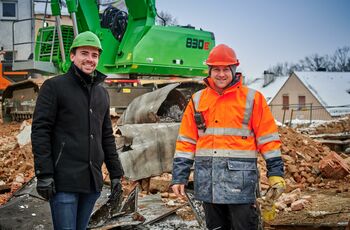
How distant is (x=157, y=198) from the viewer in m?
7.09

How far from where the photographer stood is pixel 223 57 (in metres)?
3.79

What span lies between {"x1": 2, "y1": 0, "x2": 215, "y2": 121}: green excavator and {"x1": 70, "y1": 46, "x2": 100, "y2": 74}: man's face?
7816 mm

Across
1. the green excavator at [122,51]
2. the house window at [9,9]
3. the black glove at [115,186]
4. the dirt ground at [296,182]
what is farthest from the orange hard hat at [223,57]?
the house window at [9,9]

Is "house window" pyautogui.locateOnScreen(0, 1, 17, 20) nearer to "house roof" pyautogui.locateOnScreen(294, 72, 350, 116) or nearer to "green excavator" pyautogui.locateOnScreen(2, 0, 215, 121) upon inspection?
"green excavator" pyautogui.locateOnScreen(2, 0, 215, 121)

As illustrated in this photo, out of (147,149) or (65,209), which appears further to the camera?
(147,149)

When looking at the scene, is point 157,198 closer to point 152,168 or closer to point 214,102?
point 152,168

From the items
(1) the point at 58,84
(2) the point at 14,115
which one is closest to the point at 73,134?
(1) the point at 58,84

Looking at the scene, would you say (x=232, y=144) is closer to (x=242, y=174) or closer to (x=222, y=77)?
(x=242, y=174)

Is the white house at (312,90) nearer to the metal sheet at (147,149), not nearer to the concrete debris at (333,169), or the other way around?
the concrete debris at (333,169)

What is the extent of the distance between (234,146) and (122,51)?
29.8ft

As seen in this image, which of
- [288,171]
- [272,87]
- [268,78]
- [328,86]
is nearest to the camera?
[288,171]

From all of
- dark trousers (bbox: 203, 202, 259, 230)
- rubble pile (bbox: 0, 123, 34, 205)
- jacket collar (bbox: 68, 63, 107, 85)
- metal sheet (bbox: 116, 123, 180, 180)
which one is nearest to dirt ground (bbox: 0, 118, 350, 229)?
rubble pile (bbox: 0, 123, 34, 205)

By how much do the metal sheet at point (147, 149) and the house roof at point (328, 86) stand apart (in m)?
41.9

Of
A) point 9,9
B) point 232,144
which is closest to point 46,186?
point 232,144
